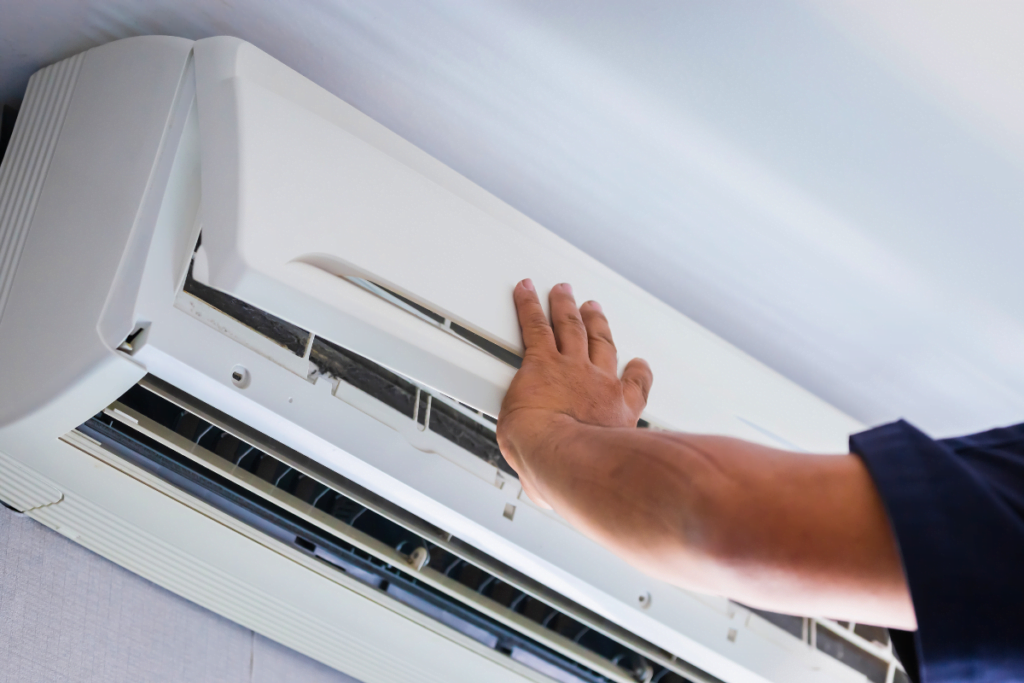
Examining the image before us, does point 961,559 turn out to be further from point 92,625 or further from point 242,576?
point 92,625

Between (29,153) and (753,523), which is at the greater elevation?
(29,153)

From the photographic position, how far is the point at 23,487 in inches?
30.8

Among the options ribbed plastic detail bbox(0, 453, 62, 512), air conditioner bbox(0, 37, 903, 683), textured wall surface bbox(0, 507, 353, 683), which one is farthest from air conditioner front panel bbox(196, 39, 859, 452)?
textured wall surface bbox(0, 507, 353, 683)

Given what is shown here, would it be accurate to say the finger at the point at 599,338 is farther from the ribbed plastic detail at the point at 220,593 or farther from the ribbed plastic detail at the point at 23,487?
the ribbed plastic detail at the point at 23,487

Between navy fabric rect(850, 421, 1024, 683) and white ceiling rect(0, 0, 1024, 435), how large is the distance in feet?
1.64

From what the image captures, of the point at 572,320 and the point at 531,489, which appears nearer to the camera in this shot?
the point at 531,489

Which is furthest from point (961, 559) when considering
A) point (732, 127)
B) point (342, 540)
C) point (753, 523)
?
point (342, 540)

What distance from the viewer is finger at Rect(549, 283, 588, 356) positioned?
29.3 inches

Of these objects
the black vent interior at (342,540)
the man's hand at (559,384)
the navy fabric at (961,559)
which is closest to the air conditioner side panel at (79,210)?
the black vent interior at (342,540)

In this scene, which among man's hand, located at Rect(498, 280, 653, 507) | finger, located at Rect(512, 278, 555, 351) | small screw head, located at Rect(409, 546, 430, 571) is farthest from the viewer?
small screw head, located at Rect(409, 546, 430, 571)

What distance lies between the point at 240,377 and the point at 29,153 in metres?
0.39

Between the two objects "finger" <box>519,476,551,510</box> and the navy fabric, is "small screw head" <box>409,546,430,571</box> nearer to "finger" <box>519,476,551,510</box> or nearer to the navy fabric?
"finger" <box>519,476,551,510</box>

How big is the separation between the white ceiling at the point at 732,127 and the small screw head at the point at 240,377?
0.38m

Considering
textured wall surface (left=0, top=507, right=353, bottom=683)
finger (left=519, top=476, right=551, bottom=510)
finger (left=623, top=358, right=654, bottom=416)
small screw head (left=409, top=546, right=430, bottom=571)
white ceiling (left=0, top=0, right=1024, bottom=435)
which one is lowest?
textured wall surface (left=0, top=507, right=353, bottom=683)
